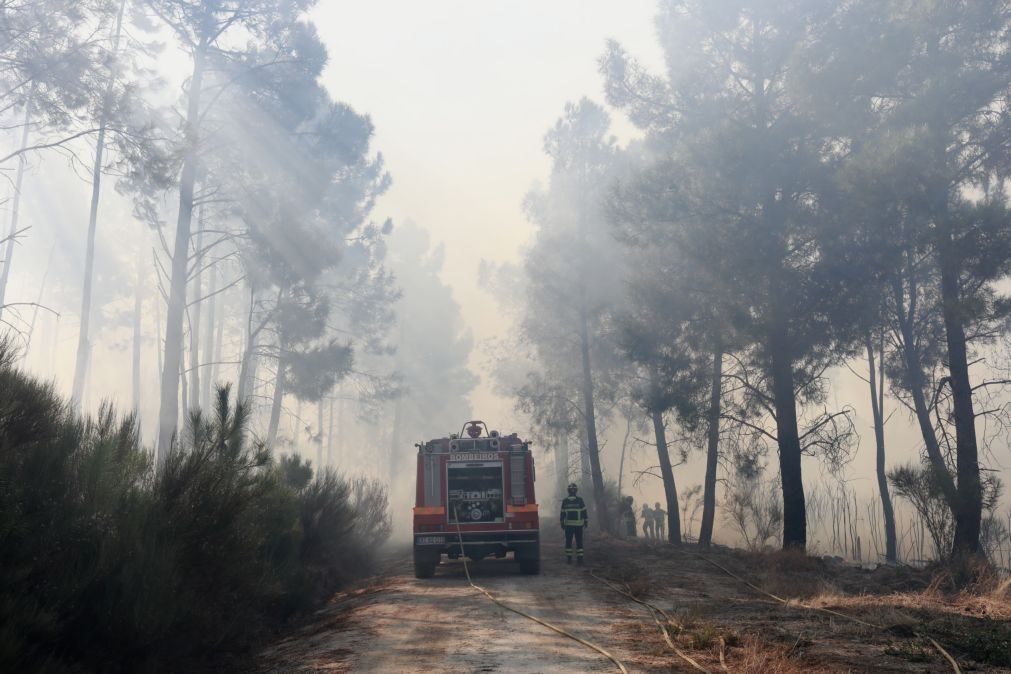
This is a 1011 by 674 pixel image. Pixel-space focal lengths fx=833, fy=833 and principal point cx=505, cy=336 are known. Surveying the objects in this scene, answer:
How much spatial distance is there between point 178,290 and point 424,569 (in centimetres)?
1044

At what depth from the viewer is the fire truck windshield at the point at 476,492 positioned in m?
18.5

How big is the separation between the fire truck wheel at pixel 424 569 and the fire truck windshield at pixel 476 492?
3.60 ft

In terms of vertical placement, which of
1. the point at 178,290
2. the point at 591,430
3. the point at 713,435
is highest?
the point at 178,290

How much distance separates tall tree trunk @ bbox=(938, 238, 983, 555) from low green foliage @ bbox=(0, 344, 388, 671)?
1233 centimetres

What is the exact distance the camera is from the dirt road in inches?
349

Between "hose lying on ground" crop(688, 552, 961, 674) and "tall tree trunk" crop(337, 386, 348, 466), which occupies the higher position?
"tall tree trunk" crop(337, 386, 348, 466)

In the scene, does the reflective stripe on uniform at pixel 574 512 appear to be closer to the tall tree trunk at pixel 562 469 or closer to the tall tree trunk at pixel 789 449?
the tall tree trunk at pixel 789 449

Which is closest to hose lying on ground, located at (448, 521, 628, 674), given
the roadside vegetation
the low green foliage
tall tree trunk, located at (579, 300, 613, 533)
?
the roadside vegetation

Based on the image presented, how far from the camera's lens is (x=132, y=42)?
69.6 ft

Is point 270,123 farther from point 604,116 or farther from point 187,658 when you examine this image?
point 187,658

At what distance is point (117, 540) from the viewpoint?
735cm

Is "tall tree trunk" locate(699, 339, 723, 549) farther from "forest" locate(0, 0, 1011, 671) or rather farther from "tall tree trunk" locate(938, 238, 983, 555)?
"tall tree trunk" locate(938, 238, 983, 555)

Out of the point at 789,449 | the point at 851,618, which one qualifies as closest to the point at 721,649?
the point at 851,618

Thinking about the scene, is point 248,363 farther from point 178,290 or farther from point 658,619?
point 658,619
